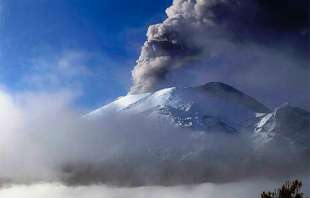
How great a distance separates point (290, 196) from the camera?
32.8 metres

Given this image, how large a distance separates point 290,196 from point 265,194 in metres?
1.46

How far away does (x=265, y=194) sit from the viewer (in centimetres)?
3291
